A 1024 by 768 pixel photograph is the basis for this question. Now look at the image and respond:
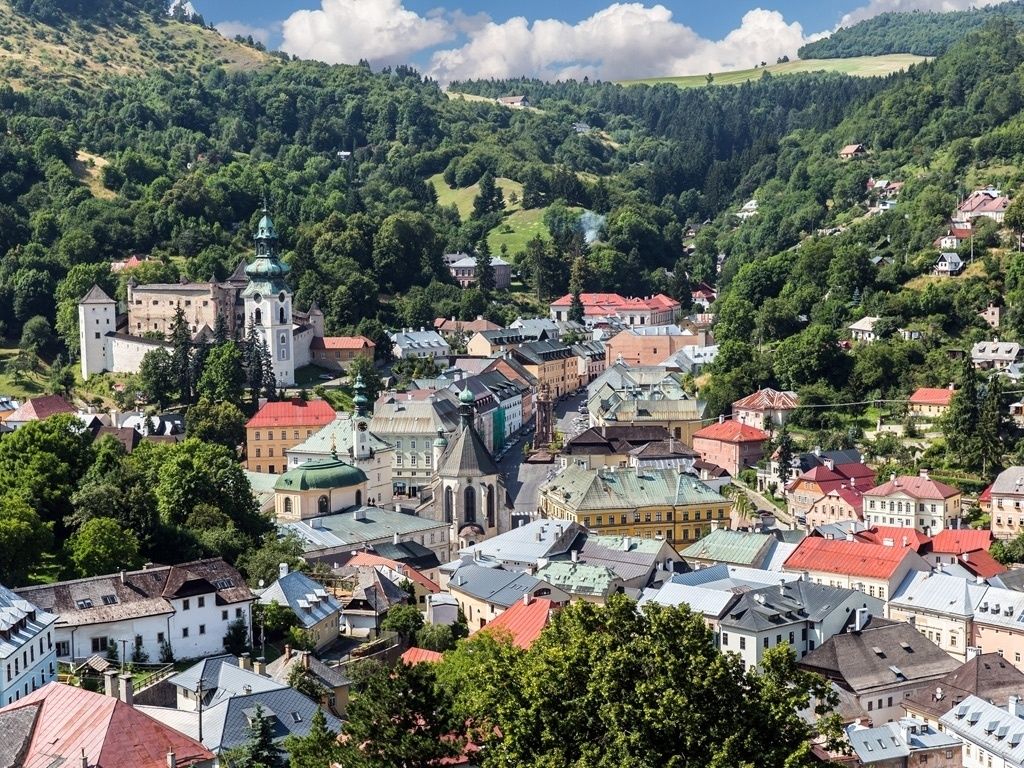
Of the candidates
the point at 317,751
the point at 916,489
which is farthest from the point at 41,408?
the point at 317,751

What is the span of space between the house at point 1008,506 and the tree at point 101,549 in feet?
137

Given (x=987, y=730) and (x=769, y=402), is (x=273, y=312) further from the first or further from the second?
(x=987, y=730)

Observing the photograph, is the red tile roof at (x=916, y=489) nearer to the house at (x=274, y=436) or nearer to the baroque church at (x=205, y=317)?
the house at (x=274, y=436)

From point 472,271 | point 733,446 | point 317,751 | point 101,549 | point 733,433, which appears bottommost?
point 733,446

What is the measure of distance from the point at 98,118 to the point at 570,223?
168 feet

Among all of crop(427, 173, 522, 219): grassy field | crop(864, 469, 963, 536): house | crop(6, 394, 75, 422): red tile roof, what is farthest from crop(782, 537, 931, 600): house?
crop(427, 173, 522, 219): grassy field

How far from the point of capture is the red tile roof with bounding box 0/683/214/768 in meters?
33.4

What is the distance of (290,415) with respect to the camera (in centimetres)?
8750

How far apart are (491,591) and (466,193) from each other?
122m

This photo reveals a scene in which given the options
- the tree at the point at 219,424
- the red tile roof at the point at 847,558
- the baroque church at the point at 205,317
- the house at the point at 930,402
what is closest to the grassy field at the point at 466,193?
the baroque church at the point at 205,317

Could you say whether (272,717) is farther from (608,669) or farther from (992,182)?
(992,182)

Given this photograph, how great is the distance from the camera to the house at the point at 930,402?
8531 centimetres

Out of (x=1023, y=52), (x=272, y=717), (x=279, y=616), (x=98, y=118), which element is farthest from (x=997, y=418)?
(x=98, y=118)

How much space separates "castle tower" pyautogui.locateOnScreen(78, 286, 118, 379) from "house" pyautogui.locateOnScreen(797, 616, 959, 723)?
211 feet
